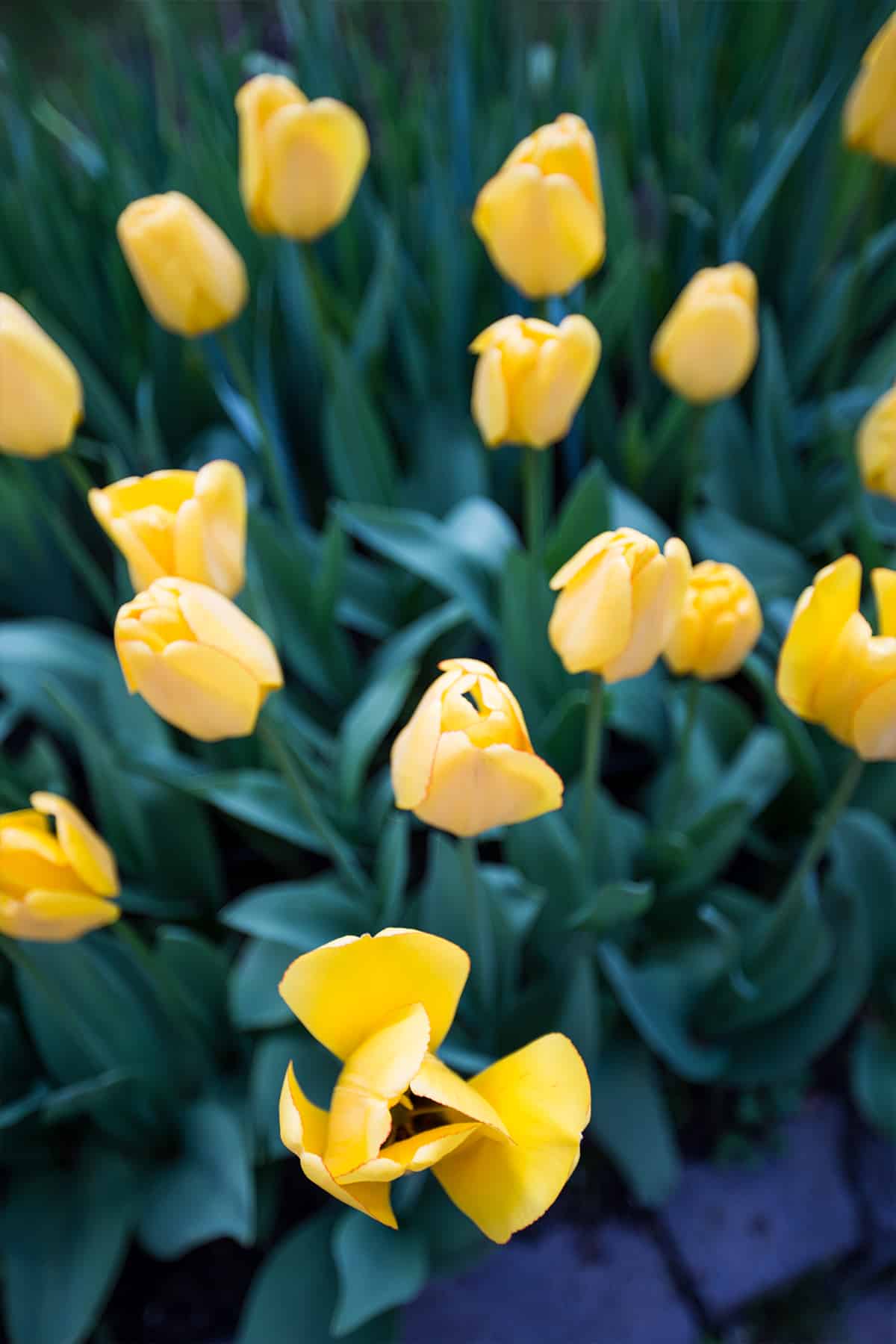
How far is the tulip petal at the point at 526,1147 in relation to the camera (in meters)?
0.39

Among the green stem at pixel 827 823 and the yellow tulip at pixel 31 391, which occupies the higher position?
the yellow tulip at pixel 31 391

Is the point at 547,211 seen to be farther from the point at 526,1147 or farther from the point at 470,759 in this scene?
the point at 526,1147

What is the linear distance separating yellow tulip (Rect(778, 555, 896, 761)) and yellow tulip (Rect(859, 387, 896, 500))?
7.7 inches

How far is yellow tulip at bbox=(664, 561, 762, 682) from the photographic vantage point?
23.2 inches

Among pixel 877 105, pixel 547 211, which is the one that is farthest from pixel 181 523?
pixel 877 105

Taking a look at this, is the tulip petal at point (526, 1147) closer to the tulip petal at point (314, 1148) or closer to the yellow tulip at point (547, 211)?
the tulip petal at point (314, 1148)

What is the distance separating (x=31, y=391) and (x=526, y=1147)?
21.5 inches

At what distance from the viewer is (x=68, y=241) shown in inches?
44.5

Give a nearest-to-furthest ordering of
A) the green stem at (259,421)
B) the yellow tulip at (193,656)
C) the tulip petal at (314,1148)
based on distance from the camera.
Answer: the tulip petal at (314,1148) → the yellow tulip at (193,656) → the green stem at (259,421)

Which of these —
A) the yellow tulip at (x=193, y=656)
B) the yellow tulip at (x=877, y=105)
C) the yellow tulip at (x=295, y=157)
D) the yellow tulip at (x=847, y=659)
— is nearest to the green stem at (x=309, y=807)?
the yellow tulip at (x=193, y=656)

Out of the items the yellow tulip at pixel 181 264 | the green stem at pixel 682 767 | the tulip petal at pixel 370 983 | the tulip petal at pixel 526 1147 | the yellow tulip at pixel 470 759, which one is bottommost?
the green stem at pixel 682 767

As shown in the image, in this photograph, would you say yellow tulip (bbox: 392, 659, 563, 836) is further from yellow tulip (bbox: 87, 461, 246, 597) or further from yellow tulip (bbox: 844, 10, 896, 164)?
yellow tulip (bbox: 844, 10, 896, 164)

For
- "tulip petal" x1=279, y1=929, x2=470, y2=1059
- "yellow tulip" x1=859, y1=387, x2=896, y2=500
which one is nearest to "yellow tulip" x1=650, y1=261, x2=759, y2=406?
"yellow tulip" x1=859, y1=387, x2=896, y2=500

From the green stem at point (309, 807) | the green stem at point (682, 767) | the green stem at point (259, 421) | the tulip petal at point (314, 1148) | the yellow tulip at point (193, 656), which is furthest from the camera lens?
the green stem at point (259, 421)
